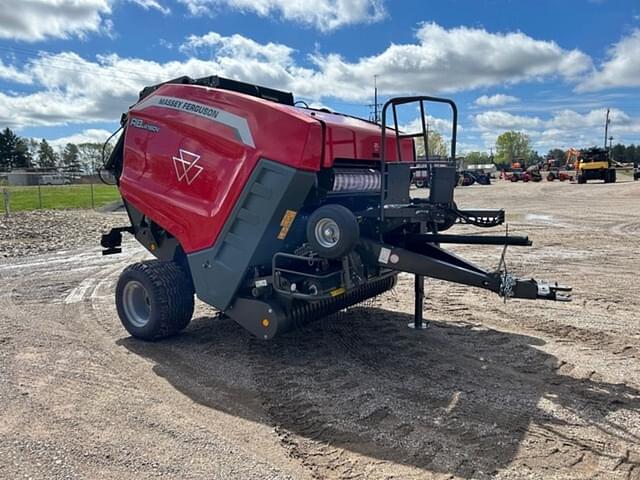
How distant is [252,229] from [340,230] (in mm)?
838

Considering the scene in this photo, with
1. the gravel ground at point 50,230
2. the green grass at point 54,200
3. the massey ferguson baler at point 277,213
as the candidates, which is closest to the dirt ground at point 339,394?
the massey ferguson baler at point 277,213

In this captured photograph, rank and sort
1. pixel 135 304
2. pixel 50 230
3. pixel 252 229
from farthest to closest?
pixel 50 230
pixel 135 304
pixel 252 229

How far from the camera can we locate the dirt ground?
309cm

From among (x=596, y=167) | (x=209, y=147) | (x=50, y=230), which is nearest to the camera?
(x=209, y=147)

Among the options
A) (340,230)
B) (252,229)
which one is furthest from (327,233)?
(252,229)

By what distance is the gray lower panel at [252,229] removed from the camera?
4320 millimetres

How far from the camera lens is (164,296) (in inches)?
198

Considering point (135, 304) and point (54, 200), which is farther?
point (54, 200)

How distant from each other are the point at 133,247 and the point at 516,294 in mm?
10370

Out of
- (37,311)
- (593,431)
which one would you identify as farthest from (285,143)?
(37,311)

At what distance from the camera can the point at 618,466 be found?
297 centimetres

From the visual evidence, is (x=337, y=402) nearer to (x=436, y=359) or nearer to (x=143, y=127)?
(x=436, y=359)

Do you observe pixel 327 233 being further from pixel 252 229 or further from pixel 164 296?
pixel 164 296

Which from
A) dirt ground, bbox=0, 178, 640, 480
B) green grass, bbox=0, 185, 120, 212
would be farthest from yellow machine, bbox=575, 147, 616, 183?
dirt ground, bbox=0, 178, 640, 480
